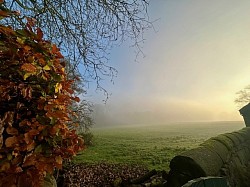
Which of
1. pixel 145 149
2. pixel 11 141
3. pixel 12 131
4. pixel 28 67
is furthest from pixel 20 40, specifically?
pixel 145 149

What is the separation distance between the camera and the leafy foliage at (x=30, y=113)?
2.61m

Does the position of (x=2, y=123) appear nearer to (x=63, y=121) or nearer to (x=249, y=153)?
(x=63, y=121)

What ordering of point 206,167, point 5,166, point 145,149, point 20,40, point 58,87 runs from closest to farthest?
point 5,166 < point 20,40 < point 58,87 < point 206,167 < point 145,149

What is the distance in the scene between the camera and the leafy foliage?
2613 mm

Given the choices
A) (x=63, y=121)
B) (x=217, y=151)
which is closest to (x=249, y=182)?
(x=217, y=151)

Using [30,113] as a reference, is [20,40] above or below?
above

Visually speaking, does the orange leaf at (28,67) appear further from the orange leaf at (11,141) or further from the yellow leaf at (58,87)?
the orange leaf at (11,141)

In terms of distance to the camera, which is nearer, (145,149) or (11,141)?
(11,141)

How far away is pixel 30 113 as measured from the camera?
2.83 m

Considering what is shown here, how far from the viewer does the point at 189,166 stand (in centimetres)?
577

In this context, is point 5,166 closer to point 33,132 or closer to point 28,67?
point 33,132

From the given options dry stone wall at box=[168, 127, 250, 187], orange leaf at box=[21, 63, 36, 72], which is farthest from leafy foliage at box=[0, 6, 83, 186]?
dry stone wall at box=[168, 127, 250, 187]

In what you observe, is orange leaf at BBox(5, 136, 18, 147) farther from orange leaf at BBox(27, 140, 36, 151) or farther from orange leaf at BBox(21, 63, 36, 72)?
orange leaf at BBox(21, 63, 36, 72)

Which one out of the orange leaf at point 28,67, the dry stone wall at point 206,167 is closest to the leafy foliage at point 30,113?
the orange leaf at point 28,67
